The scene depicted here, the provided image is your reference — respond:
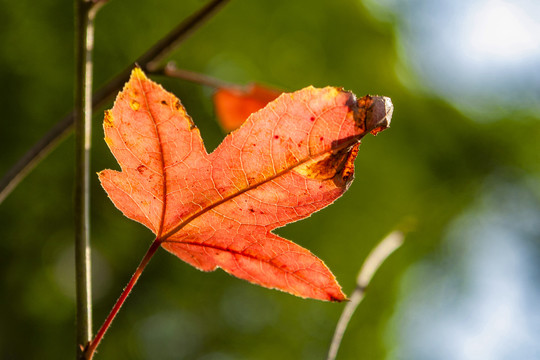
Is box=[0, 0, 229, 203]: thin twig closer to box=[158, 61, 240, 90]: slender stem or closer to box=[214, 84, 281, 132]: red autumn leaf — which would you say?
box=[158, 61, 240, 90]: slender stem

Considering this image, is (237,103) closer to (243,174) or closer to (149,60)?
(149,60)

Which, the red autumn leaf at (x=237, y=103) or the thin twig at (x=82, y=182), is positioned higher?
the red autumn leaf at (x=237, y=103)

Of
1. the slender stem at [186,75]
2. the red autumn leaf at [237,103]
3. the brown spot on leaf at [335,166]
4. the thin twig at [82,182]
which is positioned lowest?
the thin twig at [82,182]

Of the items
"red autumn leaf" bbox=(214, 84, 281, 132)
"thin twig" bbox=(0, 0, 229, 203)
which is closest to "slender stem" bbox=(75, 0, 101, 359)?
"thin twig" bbox=(0, 0, 229, 203)

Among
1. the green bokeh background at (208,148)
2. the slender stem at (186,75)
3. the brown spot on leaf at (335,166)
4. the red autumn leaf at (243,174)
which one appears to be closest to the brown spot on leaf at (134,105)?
the red autumn leaf at (243,174)

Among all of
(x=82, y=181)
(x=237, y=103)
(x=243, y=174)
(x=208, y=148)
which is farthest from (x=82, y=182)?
(x=208, y=148)

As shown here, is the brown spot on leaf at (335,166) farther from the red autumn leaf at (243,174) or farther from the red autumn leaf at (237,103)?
the red autumn leaf at (237,103)

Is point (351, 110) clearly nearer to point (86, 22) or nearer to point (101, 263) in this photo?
point (86, 22)
